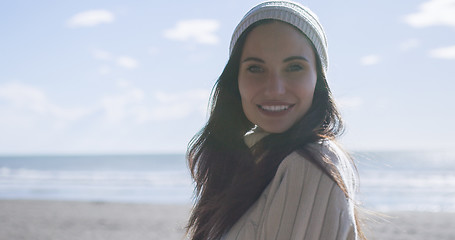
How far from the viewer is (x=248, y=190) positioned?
148 cm

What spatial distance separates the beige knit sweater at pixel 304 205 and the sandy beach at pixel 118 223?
6162 mm

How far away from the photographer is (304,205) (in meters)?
1.28

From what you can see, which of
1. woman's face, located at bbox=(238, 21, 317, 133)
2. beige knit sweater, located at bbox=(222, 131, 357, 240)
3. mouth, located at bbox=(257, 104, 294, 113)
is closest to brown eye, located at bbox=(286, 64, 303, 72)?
woman's face, located at bbox=(238, 21, 317, 133)

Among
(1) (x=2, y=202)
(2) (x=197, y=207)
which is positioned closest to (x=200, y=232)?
(2) (x=197, y=207)

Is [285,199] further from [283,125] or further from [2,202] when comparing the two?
[2,202]

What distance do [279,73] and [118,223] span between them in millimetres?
8683

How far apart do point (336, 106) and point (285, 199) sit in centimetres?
45

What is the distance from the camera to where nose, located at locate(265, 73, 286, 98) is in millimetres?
1466

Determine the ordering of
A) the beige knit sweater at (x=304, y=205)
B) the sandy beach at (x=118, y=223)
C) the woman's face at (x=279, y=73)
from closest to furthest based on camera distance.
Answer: the beige knit sweater at (x=304, y=205) < the woman's face at (x=279, y=73) < the sandy beach at (x=118, y=223)

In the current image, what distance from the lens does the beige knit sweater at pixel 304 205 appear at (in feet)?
4.09

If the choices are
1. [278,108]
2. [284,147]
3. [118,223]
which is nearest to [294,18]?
[278,108]

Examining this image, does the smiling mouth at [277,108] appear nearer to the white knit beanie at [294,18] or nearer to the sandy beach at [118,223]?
the white knit beanie at [294,18]

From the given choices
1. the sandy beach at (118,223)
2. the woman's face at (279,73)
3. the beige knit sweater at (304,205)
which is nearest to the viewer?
the beige knit sweater at (304,205)

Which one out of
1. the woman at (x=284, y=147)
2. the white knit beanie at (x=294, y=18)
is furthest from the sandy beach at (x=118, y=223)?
the white knit beanie at (x=294, y=18)
